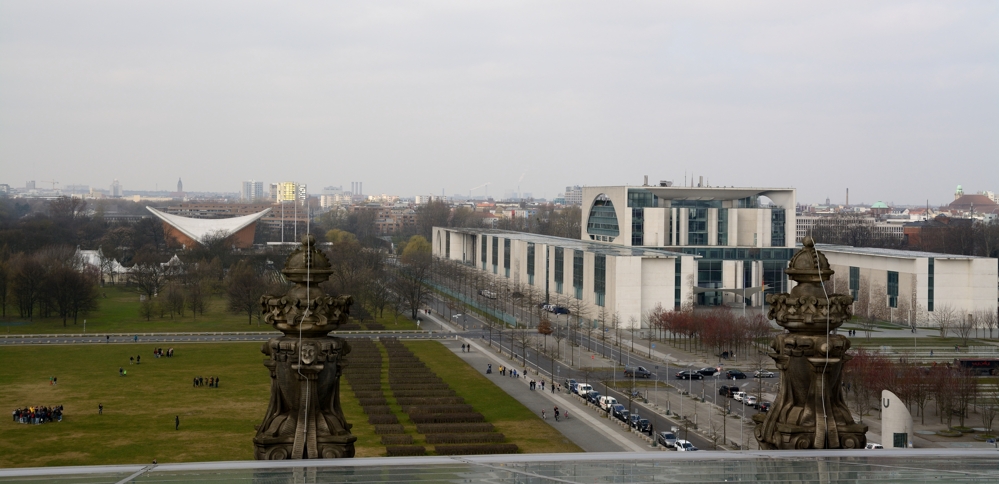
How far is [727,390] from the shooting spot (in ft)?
113

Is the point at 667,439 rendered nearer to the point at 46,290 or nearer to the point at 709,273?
the point at 709,273

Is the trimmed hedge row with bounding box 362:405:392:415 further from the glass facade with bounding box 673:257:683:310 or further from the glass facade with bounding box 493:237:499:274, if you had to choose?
the glass facade with bounding box 493:237:499:274

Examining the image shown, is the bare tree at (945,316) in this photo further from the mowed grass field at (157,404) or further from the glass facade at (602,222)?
the mowed grass field at (157,404)

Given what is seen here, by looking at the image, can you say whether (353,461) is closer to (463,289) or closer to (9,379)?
(9,379)

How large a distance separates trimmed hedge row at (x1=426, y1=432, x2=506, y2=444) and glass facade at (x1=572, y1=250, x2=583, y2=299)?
105 feet

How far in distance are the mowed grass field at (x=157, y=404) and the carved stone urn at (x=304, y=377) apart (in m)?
18.7

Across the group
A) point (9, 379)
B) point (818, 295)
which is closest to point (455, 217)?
point (9, 379)

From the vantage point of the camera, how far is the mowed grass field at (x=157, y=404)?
2506cm

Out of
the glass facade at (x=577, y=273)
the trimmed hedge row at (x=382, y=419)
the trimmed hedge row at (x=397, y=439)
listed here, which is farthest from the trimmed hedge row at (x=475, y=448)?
the glass facade at (x=577, y=273)

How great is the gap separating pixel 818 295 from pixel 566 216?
138787 millimetres

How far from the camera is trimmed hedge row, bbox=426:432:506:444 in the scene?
26562 millimetres

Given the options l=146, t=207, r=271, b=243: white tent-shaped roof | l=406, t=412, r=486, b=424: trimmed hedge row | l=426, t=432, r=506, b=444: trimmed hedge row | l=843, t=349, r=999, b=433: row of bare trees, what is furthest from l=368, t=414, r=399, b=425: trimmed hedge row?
l=146, t=207, r=271, b=243: white tent-shaped roof

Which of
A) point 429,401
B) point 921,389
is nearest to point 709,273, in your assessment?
point 921,389

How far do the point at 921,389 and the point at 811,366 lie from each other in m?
27.6
